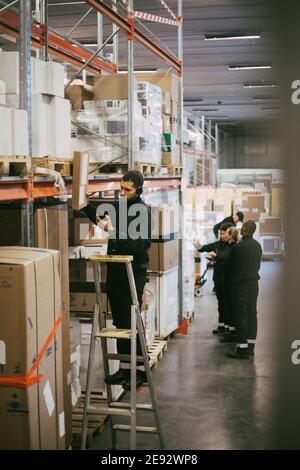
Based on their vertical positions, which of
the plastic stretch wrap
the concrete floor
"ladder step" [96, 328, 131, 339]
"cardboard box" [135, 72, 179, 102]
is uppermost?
"cardboard box" [135, 72, 179, 102]

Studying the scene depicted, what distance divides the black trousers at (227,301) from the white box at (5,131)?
540cm

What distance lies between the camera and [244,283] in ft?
26.6

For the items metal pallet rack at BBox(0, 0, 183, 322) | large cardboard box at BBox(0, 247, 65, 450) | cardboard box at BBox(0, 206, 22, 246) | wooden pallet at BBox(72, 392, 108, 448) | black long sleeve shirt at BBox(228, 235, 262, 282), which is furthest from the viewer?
black long sleeve shirt at BBox(228, 235, 262, 282)

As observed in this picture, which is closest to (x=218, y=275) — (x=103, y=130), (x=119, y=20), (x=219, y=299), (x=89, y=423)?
(x=219, y=299)

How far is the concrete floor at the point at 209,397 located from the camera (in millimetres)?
5344

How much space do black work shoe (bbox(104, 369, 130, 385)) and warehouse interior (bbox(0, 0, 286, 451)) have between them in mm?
29

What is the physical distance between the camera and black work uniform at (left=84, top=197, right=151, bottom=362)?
5555 mm

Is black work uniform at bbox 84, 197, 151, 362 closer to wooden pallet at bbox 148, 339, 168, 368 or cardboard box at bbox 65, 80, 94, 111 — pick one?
cardboard box at bbox 65, 80, 94, 111

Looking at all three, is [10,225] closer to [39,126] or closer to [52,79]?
[39,126]

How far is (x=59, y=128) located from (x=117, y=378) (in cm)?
218

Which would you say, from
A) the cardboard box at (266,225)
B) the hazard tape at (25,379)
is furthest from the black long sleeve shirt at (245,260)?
the cardboard box at (266,225)

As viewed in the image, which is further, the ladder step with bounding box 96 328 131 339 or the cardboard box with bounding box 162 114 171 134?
the cardboard box with bounding box 162 114 171 134

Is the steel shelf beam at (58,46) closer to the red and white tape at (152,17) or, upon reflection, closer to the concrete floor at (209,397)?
the red and white tape at (152,17)

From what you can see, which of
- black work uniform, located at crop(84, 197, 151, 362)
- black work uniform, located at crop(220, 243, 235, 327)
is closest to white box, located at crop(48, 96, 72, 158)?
black work uniform, located at crop(84, 197, 151, 362)
